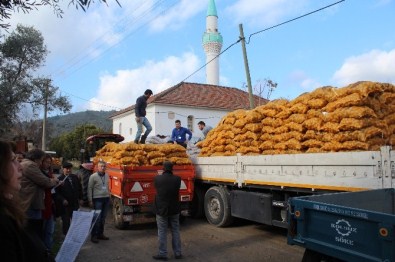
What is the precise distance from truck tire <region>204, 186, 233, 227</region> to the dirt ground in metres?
0.18

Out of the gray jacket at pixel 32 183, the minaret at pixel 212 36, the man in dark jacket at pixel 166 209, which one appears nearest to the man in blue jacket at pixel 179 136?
the man in dark jacket at pixel 166 209

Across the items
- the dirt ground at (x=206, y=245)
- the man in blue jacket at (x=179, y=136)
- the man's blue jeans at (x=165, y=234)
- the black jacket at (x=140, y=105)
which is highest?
the black jacket at (x=140, y=105)

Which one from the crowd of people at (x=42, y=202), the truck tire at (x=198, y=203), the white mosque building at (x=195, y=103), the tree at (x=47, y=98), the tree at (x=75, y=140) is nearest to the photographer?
the crowd of people at (x=42, y=202)

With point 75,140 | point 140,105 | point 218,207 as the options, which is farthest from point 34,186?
point 75,140

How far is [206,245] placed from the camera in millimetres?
7930

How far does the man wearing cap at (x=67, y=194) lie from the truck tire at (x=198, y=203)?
3660mm

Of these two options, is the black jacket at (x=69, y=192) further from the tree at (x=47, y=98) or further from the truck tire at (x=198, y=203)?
the tree at (x=47, y=98)

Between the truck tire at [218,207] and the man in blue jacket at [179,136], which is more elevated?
the man in blue jacket at [179,136]

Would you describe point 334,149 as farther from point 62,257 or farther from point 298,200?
point 62,257

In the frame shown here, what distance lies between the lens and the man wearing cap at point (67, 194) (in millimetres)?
7094

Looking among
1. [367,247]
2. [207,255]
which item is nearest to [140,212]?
[207,255]

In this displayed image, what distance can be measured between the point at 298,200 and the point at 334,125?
252cm

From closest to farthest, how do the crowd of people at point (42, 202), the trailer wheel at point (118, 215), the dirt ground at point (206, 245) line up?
the crowd of people at point (42, 202), the dirt ground at point (206, 245), the trailer wheel at point (118, 215)

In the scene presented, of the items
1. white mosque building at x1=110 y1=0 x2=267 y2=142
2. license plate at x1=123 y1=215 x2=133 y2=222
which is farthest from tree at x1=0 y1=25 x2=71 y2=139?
→ white mosque building at x1=110 y1=0 x2=267 y2=142
